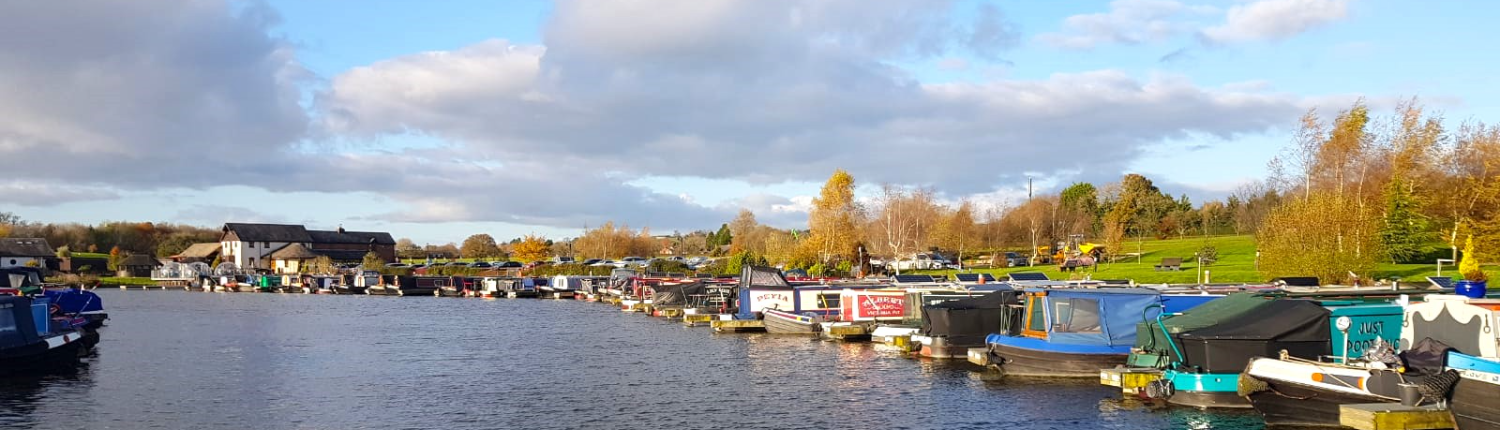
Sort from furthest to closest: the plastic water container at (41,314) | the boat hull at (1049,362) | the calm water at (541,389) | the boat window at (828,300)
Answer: the boat window at (828,300), the plastic water container at (41,314), the boat hull at (1049,362), the calm water at (541,389)

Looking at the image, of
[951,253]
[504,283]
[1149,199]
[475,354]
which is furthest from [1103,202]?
[475,354]

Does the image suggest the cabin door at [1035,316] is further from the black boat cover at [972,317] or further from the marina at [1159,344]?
the black boat cover at [972,317]

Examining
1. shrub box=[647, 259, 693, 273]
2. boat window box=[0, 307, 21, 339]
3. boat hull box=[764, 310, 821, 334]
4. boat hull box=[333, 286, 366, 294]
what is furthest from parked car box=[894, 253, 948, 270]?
boat window box=[0, 307, 21, 339]

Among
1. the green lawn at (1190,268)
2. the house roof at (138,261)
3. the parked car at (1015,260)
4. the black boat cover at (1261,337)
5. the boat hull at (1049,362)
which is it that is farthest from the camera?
the house roof at (138,261)

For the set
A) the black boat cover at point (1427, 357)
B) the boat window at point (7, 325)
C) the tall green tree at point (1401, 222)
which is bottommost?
the black boat cover at point (1427, 357)

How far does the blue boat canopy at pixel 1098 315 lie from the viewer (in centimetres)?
3073

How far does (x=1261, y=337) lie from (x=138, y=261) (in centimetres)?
18072

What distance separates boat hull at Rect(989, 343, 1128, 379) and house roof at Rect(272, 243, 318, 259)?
15552 centimetres

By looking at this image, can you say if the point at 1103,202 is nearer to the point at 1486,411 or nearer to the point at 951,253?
the point at 951,253

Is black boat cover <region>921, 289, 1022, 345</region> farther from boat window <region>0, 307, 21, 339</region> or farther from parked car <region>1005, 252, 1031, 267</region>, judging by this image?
parked car <region>1005, 252, 1031, 267</region>

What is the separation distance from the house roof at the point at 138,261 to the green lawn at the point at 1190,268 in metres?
132

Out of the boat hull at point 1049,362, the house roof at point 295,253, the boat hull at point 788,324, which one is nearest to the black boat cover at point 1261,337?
the boat hull at point 1049,362

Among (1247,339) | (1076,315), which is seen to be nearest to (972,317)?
(1076,315)

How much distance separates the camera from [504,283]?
118312 millimetres
